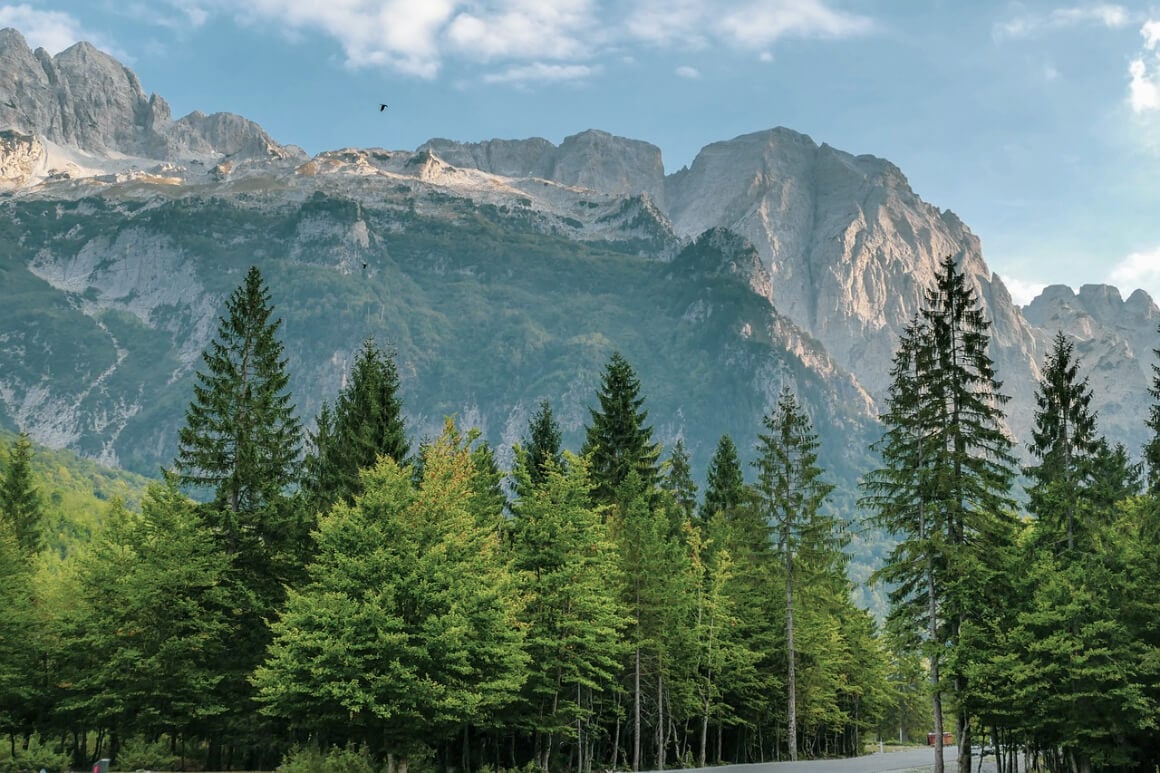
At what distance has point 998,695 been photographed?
4338 cm

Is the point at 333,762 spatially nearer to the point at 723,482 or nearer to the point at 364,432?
the point at 364,432

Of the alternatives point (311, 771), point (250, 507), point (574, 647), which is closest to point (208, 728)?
point (250, 507)

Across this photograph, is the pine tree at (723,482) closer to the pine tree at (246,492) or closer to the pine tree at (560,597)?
the pine tree at (560,597)

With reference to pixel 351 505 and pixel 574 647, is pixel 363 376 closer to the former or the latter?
pixel 351 505

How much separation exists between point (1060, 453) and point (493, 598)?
26132 mm

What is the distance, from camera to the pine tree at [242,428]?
2008 inches

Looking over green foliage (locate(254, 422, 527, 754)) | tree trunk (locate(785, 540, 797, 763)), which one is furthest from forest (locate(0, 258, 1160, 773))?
tree trunk (locate(785, 540, 797, 763))

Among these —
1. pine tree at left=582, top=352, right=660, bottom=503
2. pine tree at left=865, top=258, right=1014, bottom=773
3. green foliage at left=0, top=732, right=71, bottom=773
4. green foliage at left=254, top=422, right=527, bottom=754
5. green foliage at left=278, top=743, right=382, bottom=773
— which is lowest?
green foliage at left=0, top=732, right=71, bottom=773

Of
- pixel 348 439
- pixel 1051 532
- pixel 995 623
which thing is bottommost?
pixel 995 623

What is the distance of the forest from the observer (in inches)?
1508

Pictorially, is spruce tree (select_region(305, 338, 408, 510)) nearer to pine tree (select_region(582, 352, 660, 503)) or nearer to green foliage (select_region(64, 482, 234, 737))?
green foliage (select_region(64, 482, 234, 737))

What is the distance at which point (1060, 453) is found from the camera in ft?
150

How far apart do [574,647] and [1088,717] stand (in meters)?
21.5

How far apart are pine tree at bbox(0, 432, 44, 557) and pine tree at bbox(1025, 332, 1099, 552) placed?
74837mm
